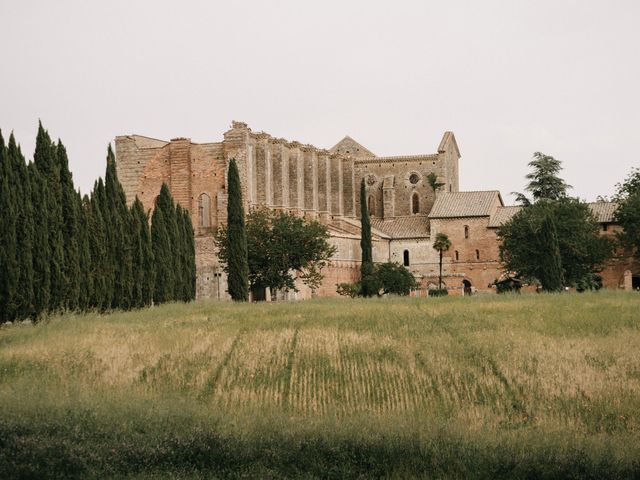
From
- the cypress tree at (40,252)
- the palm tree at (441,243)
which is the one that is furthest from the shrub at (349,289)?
the cypress tree at (40,252)

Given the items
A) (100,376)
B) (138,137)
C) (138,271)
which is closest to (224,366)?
(100,376)

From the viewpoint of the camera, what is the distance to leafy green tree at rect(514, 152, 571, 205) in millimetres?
72062

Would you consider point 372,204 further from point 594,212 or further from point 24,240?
point 24,240

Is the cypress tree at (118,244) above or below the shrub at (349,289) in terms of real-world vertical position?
above

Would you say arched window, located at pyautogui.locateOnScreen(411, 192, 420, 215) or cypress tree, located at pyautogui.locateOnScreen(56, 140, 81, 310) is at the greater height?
arched window, located at pyautogui.locateOnScreen(411, 192, 420, 215)

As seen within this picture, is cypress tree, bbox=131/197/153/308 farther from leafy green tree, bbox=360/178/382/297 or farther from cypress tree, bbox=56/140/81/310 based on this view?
leafy green tree, bbox=360/178/382/297

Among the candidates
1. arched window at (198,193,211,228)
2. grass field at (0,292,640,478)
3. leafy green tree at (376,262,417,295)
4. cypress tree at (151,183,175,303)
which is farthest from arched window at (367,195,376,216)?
grass field at (0,292,640,478)

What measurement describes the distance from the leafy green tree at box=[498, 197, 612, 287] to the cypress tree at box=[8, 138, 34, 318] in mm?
32235

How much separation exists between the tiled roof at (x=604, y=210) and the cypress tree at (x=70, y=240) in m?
38.4

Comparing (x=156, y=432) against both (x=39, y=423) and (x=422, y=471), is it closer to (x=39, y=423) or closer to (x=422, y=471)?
(x=39, y=423)

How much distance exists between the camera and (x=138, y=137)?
5478cm

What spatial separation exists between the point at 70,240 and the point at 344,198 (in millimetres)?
43524

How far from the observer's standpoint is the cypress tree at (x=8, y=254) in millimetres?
24469

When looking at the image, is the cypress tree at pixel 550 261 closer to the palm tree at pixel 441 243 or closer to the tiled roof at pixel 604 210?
the tiled roof at pixel 604 210
